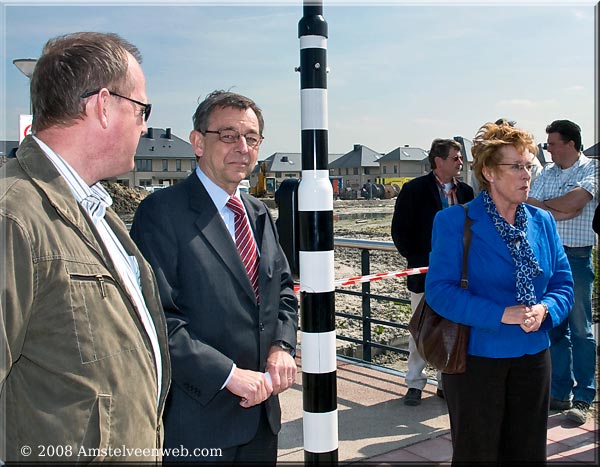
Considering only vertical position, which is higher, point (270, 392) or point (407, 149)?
point (407, 149)

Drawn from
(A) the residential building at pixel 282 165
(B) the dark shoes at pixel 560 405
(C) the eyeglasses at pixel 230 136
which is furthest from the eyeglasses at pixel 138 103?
(A) the residential building at pixel 282 165

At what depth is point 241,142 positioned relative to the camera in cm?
261

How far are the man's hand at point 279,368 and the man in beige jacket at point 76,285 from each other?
0.70 m

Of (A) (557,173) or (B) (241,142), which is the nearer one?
(B) (241,142)

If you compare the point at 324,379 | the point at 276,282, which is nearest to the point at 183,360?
the point at 276,282

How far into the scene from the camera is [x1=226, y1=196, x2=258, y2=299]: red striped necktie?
252 centimetres

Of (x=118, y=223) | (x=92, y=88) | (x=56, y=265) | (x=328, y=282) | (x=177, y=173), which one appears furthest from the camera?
→ (x=177, y=173)

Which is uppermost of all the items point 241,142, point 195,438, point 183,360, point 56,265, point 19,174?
point 241,142

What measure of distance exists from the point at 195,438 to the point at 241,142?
47.3 inches

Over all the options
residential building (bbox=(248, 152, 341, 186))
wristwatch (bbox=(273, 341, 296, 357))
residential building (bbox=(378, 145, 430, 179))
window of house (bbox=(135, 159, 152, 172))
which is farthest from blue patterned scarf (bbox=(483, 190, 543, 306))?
residential building (bbox=(378, 145, 430, 179))

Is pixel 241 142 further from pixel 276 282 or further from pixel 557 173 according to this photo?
pixel 557 173

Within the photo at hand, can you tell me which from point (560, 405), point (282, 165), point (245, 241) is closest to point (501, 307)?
point (245, 241)

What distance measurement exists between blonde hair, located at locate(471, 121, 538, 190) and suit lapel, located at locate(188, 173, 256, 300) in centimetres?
137

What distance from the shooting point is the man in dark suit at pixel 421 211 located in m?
4.86
